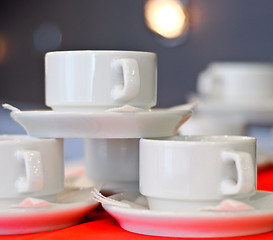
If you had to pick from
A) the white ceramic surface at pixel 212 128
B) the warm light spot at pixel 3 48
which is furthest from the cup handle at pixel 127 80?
the warm light spot at pixel 3 48

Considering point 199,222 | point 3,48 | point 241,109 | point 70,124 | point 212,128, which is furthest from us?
point 3,48

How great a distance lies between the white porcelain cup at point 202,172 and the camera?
72 centimetres

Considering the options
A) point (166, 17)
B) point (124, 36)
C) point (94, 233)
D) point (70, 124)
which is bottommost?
point (94, 233)

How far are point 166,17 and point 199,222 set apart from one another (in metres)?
3.85

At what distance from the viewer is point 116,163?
3.17 ft

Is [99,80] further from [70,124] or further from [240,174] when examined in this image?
[240,174]

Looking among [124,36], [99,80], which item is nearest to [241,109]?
[99,80]

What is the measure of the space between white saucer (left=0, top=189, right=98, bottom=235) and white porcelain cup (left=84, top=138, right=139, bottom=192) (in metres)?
0.16

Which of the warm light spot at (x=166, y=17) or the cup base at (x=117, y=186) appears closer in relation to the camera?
the cup base at (x=117, y=186)

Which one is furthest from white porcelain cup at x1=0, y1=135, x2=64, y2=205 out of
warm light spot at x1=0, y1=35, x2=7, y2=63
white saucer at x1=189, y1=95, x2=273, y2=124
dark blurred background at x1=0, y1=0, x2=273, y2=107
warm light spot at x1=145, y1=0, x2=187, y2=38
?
warm light spot at x1=0, y1=35, x2=7, y2=63

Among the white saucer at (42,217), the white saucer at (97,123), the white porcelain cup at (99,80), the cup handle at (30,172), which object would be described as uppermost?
the white porcelain cup at (99,80)

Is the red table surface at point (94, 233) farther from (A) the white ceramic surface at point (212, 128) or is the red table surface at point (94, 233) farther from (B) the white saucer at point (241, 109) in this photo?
(B) the white saucer at point (241, 109)

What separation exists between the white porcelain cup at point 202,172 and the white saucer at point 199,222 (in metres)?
0.03

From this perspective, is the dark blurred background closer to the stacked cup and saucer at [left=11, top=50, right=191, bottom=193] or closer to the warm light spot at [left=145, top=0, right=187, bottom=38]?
the warm light spot at [left=145, top=0, right=187, bottom=38]
